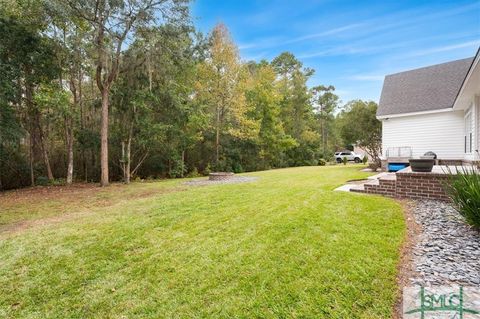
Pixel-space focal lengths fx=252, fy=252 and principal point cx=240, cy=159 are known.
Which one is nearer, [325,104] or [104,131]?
[104,131]

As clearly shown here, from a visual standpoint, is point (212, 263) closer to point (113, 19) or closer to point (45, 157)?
point (113, 19)

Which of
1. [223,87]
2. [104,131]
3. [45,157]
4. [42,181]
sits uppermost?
[223,87]

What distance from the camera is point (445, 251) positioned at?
8.89ft

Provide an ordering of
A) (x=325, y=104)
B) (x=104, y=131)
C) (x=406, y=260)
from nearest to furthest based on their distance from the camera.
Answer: (x=406, y=260) → (x=104, y=131) → (x=325, y=104)

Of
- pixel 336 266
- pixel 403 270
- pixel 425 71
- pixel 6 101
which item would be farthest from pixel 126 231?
pixel 425 71

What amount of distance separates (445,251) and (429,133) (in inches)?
393

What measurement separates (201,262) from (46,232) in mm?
2943

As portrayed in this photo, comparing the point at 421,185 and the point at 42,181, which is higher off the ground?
the point at 421,185

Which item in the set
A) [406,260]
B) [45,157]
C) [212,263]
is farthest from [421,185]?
[45,157]

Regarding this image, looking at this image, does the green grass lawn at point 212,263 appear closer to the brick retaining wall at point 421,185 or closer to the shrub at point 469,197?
the shrub at point 469,197

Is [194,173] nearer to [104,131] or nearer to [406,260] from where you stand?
[104,131]

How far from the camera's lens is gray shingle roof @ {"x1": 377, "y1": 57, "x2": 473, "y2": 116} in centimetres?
1063

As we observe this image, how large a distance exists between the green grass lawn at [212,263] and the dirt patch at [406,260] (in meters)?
0.06

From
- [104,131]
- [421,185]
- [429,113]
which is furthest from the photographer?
[429,113]
